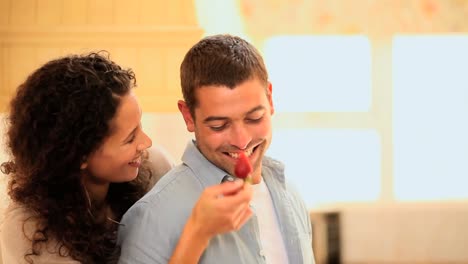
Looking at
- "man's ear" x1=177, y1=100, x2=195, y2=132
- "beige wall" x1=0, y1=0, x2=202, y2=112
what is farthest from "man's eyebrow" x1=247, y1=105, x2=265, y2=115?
"beige wall" x1=0, y1=0, x2=202, y2=112

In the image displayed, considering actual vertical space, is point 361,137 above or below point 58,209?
below

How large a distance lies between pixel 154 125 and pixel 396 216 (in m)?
2.17

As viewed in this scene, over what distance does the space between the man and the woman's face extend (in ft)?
0.51

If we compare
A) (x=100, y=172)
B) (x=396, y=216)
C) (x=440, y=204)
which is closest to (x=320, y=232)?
(x=396, y=216)

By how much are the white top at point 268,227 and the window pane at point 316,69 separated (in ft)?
9.03

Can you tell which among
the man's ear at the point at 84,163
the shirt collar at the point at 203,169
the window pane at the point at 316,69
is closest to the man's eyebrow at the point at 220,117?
the shirt collar at the point at 203,169

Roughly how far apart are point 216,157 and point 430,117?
3.17 metres

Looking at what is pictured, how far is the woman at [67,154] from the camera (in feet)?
5.17

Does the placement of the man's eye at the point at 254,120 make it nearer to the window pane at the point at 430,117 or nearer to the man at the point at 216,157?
the man at the point at 216,157

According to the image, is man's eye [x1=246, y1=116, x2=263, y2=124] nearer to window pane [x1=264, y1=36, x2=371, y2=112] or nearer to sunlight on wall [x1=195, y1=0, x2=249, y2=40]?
sunlight on wall [x1=195, y1=0, x2=249, y2=40]

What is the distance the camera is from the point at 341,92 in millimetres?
4371

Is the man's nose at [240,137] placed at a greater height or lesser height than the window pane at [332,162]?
greater

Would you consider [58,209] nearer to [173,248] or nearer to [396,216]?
[173,248]

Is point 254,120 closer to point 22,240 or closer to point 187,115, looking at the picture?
point 187,115
